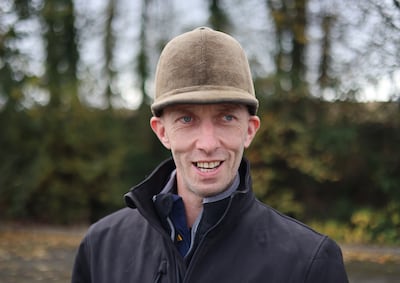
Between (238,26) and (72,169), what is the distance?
16.6 ft

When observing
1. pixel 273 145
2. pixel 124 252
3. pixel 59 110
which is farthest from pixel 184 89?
pixel 59 110

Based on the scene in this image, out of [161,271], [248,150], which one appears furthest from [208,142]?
[248,150]

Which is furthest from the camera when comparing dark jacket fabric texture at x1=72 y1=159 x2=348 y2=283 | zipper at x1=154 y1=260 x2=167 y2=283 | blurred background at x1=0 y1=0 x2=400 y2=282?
blurred background at x1=0 y1=0 x2=400 y2=282

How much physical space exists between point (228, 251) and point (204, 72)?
2.18 ft

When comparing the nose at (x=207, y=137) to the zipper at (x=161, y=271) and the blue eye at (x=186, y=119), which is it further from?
the zipper at (x=161, y=271)

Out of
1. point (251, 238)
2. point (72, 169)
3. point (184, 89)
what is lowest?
point (72, 169)

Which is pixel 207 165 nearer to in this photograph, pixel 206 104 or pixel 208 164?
pixel 208 164

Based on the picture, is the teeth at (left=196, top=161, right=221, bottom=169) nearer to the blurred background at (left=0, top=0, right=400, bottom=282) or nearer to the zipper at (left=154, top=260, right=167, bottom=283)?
the zipper at (left=154, top=260, right=167, bottom=283)

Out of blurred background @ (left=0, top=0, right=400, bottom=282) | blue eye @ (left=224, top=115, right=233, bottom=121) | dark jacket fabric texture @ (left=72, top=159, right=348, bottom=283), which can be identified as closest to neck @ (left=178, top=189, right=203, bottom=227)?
dark jacket fabric texture @ (left=72, top=159, right=348, bottom=283)

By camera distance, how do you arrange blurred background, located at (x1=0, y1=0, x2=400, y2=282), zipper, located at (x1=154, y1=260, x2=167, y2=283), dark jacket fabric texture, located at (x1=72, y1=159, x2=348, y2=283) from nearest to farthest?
dark jacket fabric texture, located at (x1=72, y1=159, x2=348, y2=283) → zipper, located at (x1=154, y1=260, x2=167, y2=283) → blurred background, located at (x1=0, y1=0, x2=400, y2=282)

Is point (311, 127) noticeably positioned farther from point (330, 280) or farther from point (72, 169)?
point (330, 280)

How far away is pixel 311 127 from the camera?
10742 millimetres

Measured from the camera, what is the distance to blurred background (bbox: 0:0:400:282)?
10.4 m

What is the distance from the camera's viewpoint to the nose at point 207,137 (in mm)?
1929
